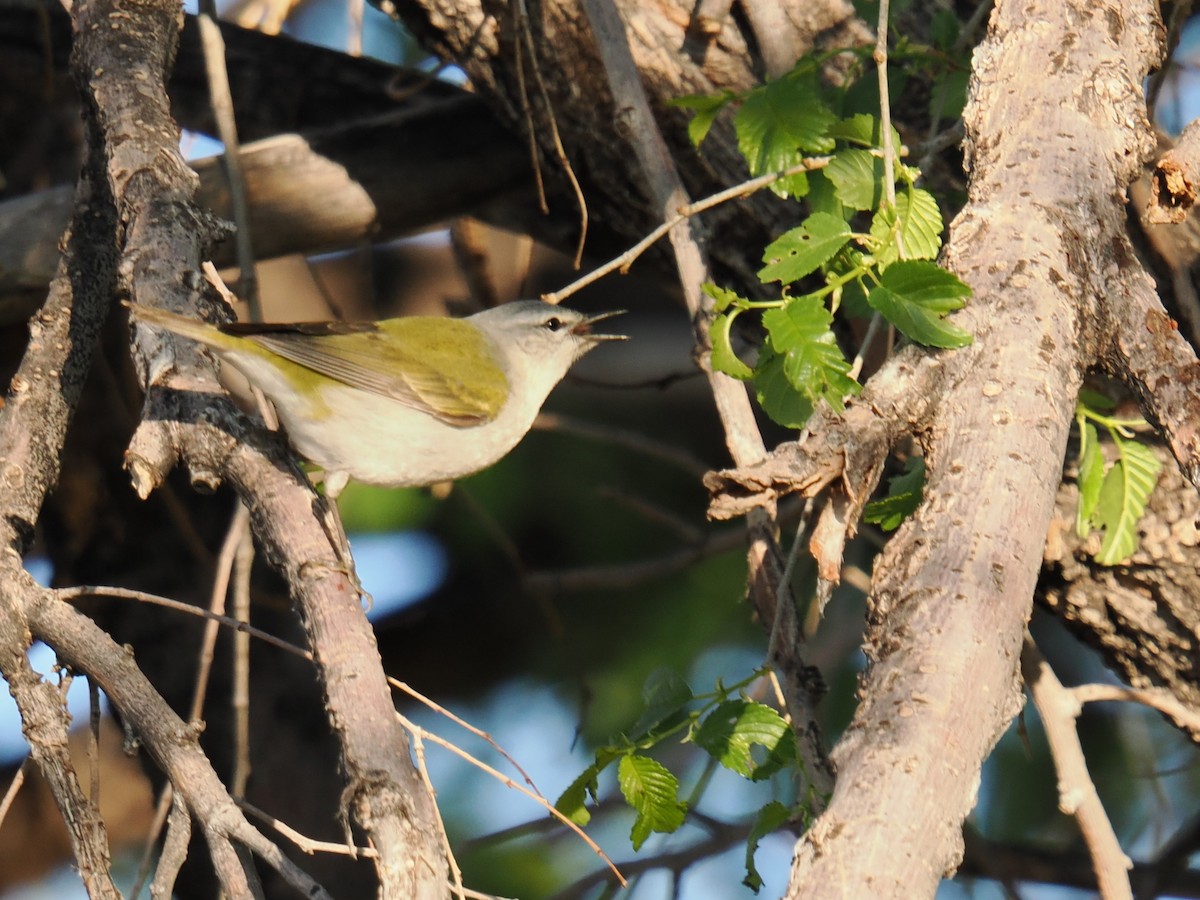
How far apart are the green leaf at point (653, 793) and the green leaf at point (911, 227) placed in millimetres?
979

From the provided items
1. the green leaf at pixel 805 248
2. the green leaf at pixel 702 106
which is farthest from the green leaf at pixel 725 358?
the green leaf at pixel 702 106

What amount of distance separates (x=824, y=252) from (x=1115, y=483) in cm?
101

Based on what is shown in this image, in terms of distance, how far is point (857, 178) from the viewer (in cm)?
243

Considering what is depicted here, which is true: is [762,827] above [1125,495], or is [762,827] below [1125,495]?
below

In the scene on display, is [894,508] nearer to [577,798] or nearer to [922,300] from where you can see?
[922,300]

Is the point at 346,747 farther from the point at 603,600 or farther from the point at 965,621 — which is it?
the point at 603,600

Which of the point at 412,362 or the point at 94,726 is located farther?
the point at 412,362

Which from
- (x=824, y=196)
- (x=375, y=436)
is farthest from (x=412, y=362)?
(x=824, y=196)

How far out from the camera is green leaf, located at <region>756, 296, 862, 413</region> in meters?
1.94

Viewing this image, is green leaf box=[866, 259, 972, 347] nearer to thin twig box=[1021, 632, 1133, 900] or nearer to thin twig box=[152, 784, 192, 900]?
thin twig box=[1021, 632, 1133, 900]

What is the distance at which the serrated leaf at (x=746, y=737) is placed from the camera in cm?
211

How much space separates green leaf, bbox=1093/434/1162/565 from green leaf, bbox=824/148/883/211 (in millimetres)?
759

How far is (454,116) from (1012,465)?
2875 mm

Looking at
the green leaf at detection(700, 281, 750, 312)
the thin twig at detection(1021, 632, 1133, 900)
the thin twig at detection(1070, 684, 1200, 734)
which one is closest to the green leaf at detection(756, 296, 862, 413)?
the green leaf at detection(700, 281, 750, 312)
